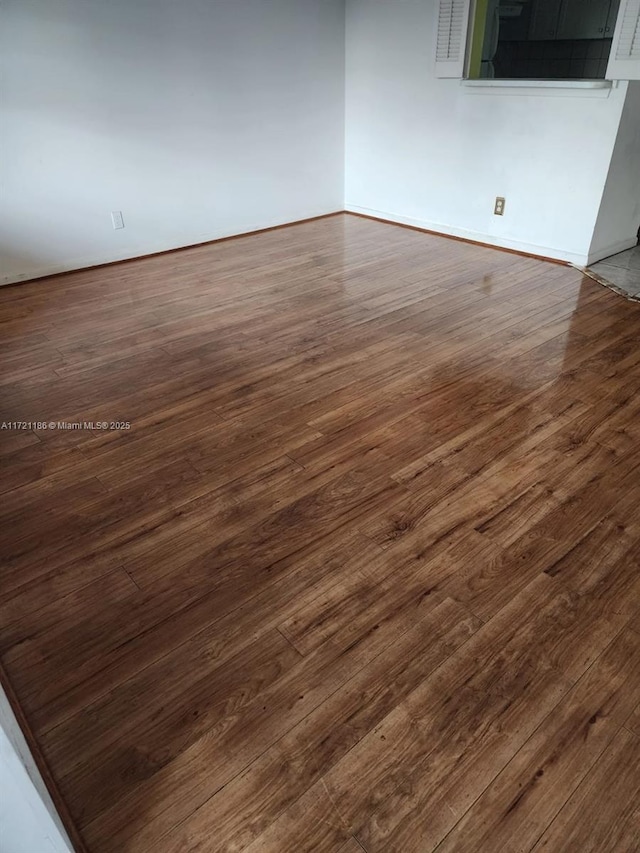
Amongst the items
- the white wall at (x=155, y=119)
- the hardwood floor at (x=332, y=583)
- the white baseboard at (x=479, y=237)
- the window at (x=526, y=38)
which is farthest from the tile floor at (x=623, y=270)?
the white wall at (x=155, y=119)

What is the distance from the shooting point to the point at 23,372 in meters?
2.63

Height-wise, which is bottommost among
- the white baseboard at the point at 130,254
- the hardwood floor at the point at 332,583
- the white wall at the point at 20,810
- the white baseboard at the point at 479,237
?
the hardwood floor at the point at 332,583

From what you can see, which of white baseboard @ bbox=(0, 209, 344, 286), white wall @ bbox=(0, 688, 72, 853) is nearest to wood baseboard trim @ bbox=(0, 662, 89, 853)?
white wall @ bbox=(0, 688, 72, 853)

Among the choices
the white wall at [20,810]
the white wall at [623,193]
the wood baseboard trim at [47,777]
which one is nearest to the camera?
the white wall at [20,810]

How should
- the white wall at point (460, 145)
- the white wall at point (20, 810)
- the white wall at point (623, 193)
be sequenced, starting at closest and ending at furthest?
the white wall at point (20, 810) < the white wall at point (623, 193) < the white wall at point (460, 145)

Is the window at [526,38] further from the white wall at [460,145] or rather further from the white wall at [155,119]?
the white wall at [155,119]

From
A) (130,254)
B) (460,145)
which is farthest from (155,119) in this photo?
(460,145)

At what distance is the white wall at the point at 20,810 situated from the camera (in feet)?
2.45

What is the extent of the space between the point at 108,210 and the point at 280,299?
4.83 ft

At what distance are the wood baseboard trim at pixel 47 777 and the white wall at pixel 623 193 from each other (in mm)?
3747

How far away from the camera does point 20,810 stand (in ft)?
2.53

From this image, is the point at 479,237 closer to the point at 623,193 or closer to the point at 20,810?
the point at 623,193

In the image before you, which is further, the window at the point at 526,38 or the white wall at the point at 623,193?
the window at the point at 526,38

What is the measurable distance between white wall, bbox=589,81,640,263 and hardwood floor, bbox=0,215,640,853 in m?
1.00
